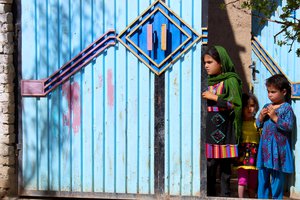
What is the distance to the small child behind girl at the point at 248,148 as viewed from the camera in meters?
5.23

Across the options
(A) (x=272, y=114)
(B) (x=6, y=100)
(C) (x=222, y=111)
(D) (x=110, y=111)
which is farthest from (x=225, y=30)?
(B) (x=6, y=100)

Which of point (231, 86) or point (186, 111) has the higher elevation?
point (231, 86)

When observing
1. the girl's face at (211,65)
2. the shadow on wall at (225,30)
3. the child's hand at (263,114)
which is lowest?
the child's hand at (263,114)

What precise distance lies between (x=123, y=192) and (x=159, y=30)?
5.09 ft

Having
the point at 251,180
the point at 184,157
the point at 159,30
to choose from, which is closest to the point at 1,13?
the point at 159,30

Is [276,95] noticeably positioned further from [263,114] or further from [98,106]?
[98,106]

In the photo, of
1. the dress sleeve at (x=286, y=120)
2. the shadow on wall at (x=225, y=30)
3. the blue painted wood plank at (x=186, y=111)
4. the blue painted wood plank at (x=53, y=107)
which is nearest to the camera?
the dress sleeve at (x=286, y=120)

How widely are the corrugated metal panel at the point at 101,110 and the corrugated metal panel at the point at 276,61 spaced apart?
88 centimetres

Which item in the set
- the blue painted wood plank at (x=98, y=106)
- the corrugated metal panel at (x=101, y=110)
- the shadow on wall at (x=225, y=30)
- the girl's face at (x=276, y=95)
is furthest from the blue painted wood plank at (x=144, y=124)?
the shadow on wall at (x=225, y=30)

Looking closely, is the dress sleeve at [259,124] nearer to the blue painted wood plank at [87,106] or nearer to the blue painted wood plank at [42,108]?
the blue painted wood plank at [87,106]

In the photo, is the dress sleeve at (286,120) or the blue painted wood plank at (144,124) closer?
the dress sleeve at (286,120)

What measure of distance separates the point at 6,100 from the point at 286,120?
2.60 metres

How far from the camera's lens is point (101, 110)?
5141mm

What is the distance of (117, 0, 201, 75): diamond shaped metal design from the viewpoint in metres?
5.01
